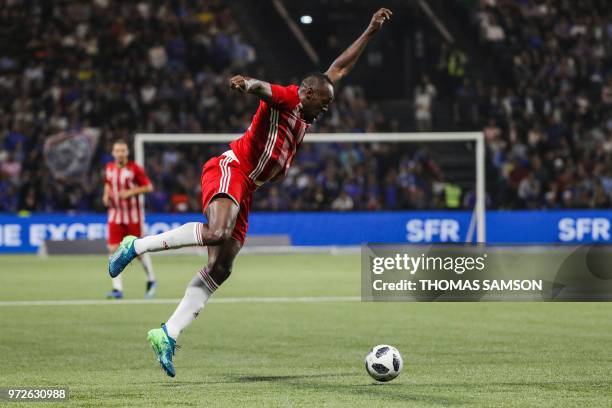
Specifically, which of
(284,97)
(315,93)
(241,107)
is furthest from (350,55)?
(241,107)

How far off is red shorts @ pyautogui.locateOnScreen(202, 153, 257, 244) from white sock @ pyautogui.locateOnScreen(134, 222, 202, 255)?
21 centimetres

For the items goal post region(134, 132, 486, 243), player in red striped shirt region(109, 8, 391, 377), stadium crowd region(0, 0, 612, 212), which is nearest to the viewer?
player in red striped shirt region(109, 8, 391, 377)

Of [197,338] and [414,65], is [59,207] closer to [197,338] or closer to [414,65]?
[414,65]

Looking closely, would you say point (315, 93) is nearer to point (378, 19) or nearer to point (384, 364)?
point (378, 19)

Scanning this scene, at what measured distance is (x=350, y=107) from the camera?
31.4 m

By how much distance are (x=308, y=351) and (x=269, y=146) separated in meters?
2.31

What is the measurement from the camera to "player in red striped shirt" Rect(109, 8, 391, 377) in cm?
845

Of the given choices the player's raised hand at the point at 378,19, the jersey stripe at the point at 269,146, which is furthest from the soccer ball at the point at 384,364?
the player's raised hand at the point at 378,19

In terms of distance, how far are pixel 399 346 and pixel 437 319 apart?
2699 mm

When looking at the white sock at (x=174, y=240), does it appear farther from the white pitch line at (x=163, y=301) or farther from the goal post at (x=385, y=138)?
the goal post at (x=385, y=138)

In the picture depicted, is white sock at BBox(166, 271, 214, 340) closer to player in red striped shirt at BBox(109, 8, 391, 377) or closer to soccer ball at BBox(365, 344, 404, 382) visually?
player in red striped shirt at BBox(109, 8, 391, 377)

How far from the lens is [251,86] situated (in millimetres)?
A: 8055

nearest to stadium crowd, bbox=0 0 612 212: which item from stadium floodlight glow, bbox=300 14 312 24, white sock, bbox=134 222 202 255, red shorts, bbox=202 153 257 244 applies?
stadium floodlight glow, bbox=300 14 312 24

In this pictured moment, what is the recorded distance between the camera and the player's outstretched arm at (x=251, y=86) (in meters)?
7.93
